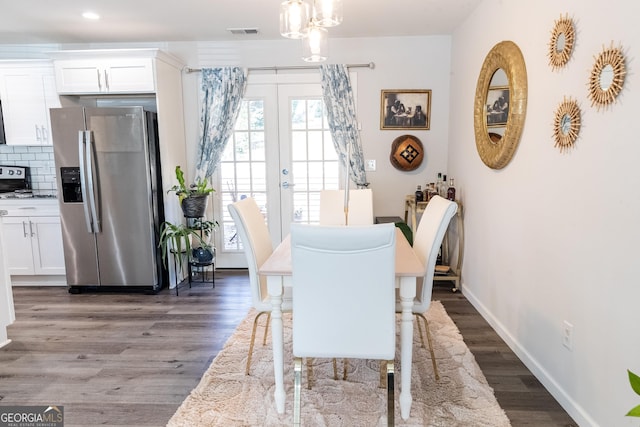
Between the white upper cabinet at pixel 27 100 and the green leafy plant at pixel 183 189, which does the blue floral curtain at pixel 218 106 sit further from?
the white upper cabinet at pixel 27 100

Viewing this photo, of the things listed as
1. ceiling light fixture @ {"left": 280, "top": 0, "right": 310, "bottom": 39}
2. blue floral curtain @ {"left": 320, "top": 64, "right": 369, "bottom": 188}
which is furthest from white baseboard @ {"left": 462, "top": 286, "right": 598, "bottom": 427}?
ceiling light fixture @ {"left": 280, "top": 0, "right": 310, "bottom": 39}

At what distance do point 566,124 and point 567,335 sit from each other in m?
1.05

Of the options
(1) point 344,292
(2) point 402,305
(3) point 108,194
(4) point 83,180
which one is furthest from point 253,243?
(4) point 83,180

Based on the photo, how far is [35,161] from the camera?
4.11 meters

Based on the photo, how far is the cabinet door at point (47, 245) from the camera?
370 cm

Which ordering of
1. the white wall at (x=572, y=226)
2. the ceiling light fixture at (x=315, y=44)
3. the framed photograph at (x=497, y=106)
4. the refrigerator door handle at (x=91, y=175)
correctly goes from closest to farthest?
the white wall at (x=572, y=226) < the ceiling light fixture at (x=315, y=44) < the framed photograph at (x=497, y=106) < the refrigerator door handle at (x=91, y=175)

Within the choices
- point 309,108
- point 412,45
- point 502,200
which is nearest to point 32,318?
point 309,108

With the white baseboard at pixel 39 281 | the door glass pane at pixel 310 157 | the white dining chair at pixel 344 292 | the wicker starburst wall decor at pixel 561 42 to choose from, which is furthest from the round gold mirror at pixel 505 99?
the white baseboard at pixel 39 281

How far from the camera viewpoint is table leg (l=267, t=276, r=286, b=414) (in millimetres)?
1758

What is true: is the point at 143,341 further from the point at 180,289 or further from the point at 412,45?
the point at 412,45

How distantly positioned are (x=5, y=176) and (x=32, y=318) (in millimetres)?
1853

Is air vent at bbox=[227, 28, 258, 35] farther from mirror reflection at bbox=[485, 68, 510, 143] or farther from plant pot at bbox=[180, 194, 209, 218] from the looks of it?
mirror reflection at bbox=[485, 68, 510, 143]

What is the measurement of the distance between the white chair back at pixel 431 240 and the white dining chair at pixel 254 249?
2.37ft

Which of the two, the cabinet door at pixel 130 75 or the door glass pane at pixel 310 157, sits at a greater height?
the cabinet door at pixel 130 75
